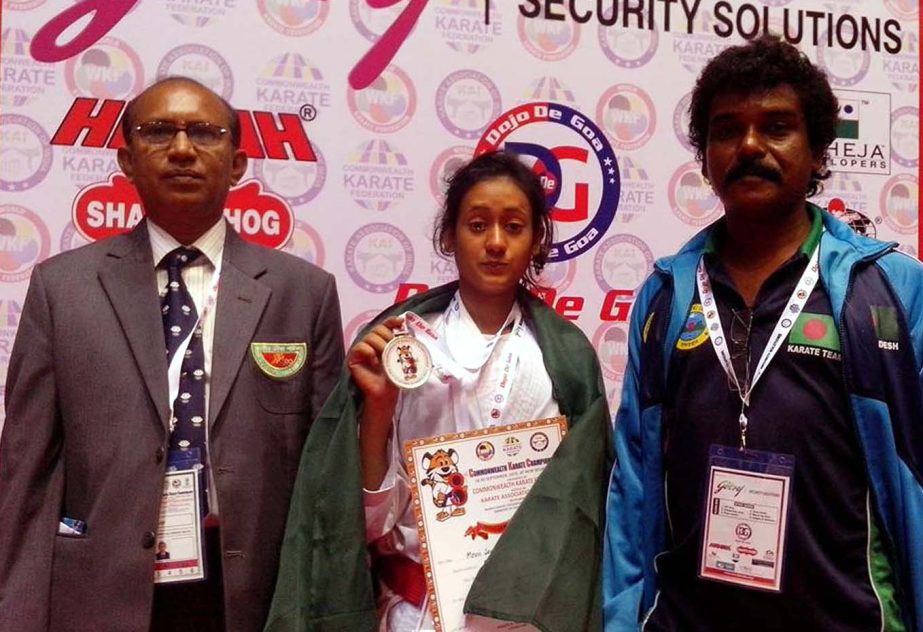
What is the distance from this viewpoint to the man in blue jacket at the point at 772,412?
1.72 metres

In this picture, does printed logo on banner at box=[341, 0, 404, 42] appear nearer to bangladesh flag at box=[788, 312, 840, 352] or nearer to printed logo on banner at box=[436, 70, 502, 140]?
printed logo on banner at box=[436, 70, 502, 140]

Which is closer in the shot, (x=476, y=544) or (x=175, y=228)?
(x=476, y=544)

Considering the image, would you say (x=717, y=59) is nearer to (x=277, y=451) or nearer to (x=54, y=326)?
(x=277, y=451)

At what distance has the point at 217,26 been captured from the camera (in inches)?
114

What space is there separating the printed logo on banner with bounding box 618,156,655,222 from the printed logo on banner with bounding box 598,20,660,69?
345mm

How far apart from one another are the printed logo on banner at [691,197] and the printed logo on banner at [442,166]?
788mm

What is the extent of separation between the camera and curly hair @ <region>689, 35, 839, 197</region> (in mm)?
1870

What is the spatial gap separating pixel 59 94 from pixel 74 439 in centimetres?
133


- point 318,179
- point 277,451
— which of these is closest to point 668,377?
point 277,451

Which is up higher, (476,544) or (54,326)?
(54,326)

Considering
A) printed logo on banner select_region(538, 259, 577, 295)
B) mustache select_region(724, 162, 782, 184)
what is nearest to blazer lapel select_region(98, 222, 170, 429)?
mustache select_region(724, 162, 782, 184)

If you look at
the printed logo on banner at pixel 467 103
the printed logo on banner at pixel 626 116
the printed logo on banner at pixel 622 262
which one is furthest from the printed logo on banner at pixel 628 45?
the printed logo on banner at pixel 622 262

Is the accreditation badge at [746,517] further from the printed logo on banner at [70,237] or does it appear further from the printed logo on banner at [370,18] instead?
the printed logo on banner at [70,237]

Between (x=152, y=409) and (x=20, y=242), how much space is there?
120 centimetres
